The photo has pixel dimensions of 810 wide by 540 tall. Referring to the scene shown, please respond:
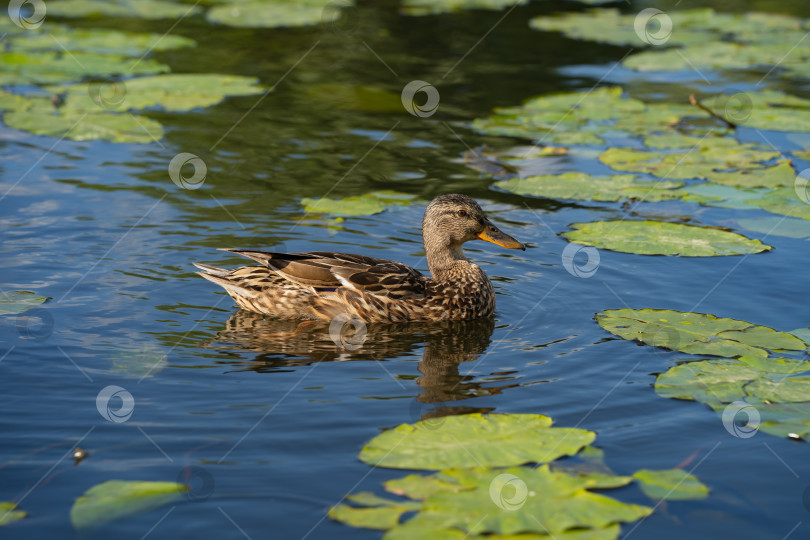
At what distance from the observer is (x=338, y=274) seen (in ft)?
27.6

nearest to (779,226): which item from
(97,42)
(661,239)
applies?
(661,239)

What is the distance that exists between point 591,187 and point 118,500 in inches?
290

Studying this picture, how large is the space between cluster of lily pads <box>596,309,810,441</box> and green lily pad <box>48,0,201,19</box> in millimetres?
13846

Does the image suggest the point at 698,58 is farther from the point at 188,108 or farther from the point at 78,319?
the point at 78,319

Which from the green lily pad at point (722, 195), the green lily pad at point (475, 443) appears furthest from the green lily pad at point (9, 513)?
the green lily pad at point (722, 195)

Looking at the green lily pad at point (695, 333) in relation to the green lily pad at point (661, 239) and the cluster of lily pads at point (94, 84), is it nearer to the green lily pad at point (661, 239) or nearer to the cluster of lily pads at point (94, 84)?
the green lily pad at point (661, 239)

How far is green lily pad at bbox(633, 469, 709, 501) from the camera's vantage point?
17.5 feet

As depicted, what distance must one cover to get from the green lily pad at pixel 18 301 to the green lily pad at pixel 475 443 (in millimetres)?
3615

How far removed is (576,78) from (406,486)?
12.1 meters

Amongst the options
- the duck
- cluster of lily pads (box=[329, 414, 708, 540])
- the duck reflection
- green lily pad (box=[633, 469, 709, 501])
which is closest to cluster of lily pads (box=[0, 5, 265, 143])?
the duck

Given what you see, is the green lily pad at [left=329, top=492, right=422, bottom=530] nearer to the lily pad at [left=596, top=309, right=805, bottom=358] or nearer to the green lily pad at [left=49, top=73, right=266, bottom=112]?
the lily pad at [left=596, top=309, right=805, bottom=358]

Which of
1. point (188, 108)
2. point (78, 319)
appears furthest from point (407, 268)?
point (188, 108)

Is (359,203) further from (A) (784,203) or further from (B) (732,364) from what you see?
(B) (732,364)

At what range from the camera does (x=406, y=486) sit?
209 inches
